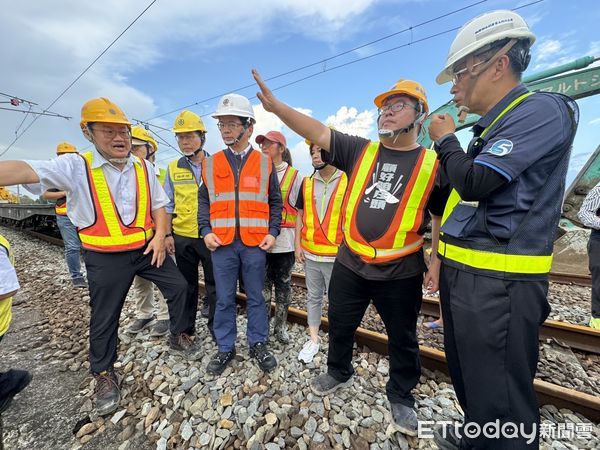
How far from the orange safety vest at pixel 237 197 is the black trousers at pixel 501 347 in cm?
180

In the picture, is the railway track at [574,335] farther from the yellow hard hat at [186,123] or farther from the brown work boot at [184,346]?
the yellow hard hat at [186,123]

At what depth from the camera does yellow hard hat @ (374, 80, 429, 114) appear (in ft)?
6.07

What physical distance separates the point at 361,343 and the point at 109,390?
2.42 meters

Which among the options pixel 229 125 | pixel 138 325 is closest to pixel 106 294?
pixel 138 325

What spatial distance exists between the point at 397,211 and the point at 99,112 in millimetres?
2389

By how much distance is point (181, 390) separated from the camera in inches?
99.4

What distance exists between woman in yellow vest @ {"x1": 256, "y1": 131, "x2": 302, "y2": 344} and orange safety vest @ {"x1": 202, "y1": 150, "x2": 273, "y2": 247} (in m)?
0.50

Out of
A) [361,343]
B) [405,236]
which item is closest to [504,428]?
A: [405,236]

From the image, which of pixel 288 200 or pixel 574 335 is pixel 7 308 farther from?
pixel 574 335

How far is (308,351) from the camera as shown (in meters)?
2.95

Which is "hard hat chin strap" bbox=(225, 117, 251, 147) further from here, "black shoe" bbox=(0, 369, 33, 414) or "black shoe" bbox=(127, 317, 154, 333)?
"black shoe" bbox=(0, 369, 33, 414)

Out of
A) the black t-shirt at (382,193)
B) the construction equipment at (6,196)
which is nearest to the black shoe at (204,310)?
the black t-shirt at (382,193)

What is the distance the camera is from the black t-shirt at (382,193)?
1.93 m

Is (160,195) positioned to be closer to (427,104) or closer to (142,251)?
(142,251)
